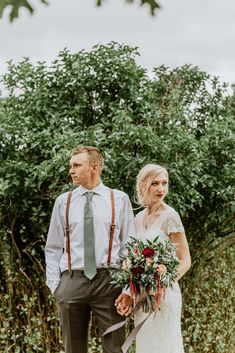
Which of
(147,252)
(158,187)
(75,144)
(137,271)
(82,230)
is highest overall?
(75,144)

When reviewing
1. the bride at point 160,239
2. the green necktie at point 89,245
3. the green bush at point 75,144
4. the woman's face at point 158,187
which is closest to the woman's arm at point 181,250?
the bride at point 160,239

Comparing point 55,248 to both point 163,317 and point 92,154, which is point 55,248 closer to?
point 92,154

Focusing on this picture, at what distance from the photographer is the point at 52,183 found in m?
6.06

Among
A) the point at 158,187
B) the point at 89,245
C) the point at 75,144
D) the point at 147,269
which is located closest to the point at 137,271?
the point at 147,269

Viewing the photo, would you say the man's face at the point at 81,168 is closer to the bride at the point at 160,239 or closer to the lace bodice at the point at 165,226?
the bride at the point at 160,239

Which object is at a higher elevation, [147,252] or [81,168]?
[81,168]

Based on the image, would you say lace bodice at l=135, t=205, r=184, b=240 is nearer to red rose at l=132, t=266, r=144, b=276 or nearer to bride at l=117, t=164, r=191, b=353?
bride at l=117, t=164, r=191, b=353

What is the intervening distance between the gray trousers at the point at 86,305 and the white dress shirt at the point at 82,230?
0.07 metres

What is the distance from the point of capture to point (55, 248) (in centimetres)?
448

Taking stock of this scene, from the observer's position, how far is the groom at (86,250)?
4281 millimetres

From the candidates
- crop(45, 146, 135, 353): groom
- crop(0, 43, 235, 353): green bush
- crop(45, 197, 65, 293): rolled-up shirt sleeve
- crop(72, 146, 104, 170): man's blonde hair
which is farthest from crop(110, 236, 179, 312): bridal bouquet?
crop(0, 43, 235, 353): green bush

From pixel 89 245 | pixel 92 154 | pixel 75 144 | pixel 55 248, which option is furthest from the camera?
pixel 75 144

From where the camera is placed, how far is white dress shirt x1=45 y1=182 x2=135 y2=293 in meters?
4.30

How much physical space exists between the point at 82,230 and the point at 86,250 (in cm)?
12
